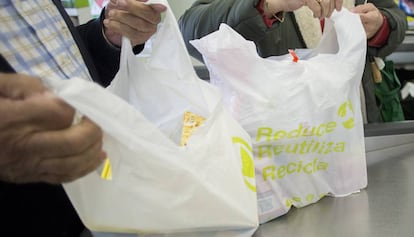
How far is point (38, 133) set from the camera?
0.28m

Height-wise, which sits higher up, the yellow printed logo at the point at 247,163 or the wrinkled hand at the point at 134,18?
the wrinkled hand at the point at 134,18

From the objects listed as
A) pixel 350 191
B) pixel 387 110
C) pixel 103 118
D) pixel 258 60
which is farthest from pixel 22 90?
pixel 387 110

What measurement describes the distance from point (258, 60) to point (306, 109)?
0.32 feet

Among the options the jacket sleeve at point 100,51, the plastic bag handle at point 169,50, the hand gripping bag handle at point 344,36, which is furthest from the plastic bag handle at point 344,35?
the jacket sleeve at point 100,51

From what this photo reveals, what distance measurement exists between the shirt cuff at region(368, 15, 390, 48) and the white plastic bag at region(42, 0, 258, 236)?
1.75ft

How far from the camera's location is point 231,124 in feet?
1.61

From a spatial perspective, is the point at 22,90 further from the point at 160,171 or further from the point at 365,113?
the point at 365,113

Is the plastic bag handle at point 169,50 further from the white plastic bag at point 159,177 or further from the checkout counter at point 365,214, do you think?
the checkout counter at point 365,214

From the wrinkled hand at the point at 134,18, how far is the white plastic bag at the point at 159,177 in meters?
0.19

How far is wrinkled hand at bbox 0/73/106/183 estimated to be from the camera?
0.91ft

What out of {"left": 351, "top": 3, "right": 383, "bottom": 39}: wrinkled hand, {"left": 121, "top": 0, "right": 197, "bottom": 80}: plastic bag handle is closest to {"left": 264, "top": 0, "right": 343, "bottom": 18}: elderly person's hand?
{"left": 351, "top": 3, "right": 383, "bottom": 39}: wrinkled hand

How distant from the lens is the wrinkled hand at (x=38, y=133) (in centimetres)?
28

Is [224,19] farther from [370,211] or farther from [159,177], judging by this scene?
[159,177]

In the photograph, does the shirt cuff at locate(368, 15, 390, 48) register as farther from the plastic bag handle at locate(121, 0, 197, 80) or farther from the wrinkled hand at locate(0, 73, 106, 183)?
the wrinkled hand at locate(0, 73, 106, 183)
